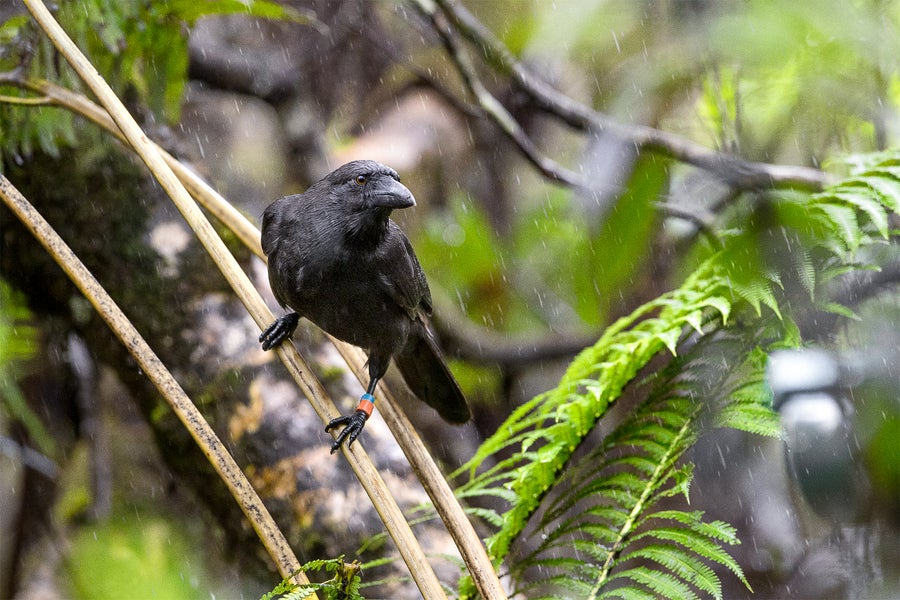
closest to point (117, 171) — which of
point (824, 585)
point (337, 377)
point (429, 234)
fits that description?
point (337, 377)

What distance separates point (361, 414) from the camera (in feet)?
7.02

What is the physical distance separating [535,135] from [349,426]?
3.53 meters

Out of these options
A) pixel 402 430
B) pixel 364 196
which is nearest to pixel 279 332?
pixel 364 196

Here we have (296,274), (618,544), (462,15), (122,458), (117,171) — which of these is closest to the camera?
(618,544)

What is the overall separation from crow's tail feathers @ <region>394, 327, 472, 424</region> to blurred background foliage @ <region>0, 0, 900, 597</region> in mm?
759

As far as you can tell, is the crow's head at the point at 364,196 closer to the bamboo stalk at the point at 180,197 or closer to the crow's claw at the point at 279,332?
the crow's claw at the point at 279,332

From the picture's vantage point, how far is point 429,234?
4.52m

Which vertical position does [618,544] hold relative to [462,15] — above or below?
below

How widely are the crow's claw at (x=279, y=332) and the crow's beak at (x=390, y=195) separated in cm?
39

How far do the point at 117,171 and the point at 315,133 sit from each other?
1.36 meters

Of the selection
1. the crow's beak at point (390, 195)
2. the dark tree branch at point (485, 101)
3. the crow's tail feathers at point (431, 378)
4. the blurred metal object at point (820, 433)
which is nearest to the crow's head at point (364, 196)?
the crow's beak at point (390, 195)

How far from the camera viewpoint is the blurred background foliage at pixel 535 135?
152cm

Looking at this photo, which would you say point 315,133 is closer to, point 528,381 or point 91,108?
point 528,381

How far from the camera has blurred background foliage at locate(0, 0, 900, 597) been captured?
4.98 feet
